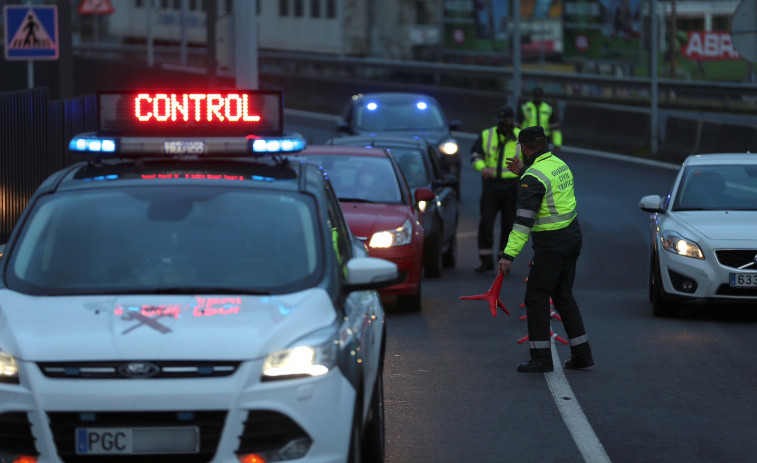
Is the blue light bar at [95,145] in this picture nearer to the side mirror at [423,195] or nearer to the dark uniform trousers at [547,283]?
the dark uniform trousers at [547,283]

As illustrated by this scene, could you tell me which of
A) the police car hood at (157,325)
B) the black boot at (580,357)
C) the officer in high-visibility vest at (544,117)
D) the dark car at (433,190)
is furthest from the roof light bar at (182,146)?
the officer in high-visibility vest at (544,117)

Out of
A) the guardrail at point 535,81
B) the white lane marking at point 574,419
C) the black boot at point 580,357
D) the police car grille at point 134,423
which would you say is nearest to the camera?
the police car grille at point 134,423

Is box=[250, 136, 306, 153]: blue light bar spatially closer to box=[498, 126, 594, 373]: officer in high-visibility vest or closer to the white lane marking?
the white lane marking

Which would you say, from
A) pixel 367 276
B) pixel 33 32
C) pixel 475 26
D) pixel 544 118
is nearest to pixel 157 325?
pixel 367 276

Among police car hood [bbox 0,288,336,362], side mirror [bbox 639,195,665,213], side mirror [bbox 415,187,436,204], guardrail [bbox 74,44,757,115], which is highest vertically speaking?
police car hood [bbox 0,288,336,362]

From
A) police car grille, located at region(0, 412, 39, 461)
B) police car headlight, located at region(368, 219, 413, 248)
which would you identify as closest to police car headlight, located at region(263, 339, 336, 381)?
police car grille, located at region(0, 412, 39, 461)

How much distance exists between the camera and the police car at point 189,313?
5461 millimetres

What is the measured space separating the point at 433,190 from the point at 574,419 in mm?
7912

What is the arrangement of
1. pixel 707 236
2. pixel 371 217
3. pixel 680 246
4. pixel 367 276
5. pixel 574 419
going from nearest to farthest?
pixel 367 276
pixel 574 419
pixel 707 236
pixel 680 246
pixel 371 217

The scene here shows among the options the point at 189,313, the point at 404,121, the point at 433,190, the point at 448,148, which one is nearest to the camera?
the point at 189,313

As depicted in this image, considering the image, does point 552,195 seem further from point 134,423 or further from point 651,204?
point 134,423

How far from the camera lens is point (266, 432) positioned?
5.51 m

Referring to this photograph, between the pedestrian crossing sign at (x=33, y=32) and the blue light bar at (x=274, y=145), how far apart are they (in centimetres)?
1444

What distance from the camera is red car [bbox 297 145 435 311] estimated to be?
13.2 metres
